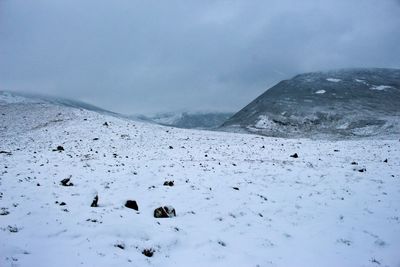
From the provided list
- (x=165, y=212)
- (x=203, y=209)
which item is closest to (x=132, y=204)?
(x=165, y=212)

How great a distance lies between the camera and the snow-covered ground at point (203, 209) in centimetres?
1155

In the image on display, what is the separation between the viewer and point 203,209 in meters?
15.8

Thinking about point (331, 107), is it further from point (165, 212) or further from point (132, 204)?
point (132, 204)

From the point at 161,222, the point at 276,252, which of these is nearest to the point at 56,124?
the point at 161,222

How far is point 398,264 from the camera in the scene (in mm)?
12055

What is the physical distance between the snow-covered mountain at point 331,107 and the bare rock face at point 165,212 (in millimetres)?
63287

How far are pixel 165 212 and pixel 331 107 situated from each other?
336ft

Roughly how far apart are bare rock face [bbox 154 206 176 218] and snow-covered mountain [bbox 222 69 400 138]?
63287mm

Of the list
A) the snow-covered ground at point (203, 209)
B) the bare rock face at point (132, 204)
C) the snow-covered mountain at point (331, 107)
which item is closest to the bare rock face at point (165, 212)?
the snow-covered ground at point (203, 209)

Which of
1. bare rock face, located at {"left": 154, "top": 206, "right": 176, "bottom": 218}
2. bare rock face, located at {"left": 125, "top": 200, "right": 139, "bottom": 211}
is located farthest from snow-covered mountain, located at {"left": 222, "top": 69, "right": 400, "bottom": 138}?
bare rock face, located at {"left": 125, "top": 200, "right": 139, "bottom": 211}

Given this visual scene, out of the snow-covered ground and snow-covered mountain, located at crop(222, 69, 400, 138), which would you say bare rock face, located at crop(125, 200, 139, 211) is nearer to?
the snow-covered ground

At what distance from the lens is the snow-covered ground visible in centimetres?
1155

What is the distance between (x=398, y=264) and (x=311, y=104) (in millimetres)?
107289

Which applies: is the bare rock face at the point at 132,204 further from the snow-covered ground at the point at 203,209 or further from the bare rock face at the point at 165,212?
the bare rock face at the point at 165,212
